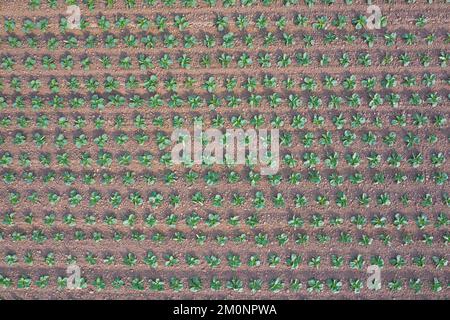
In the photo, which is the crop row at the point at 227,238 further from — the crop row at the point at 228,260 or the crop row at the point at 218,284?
the crop row at the point at 218,284

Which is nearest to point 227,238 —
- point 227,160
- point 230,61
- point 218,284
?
point 218,284

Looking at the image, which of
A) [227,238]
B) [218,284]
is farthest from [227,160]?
[218,284]

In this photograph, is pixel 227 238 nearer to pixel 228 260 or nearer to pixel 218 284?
pixel 228 260

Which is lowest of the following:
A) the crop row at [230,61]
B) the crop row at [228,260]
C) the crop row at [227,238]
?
the crop row at [228,260]

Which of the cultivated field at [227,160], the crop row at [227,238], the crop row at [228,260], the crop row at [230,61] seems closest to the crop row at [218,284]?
the cultivated field at [227,160]

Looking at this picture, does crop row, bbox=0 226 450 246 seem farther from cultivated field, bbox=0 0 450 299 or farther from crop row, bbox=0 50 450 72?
crop row, bbox=0 50 450 72

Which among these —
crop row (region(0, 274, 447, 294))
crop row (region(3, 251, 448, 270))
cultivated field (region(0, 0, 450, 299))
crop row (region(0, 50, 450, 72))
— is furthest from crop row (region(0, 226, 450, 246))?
crop row (region(0, 50, 450, 72))

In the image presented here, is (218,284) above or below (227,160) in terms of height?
below

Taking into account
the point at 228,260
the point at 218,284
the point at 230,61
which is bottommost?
the point at 218,284
